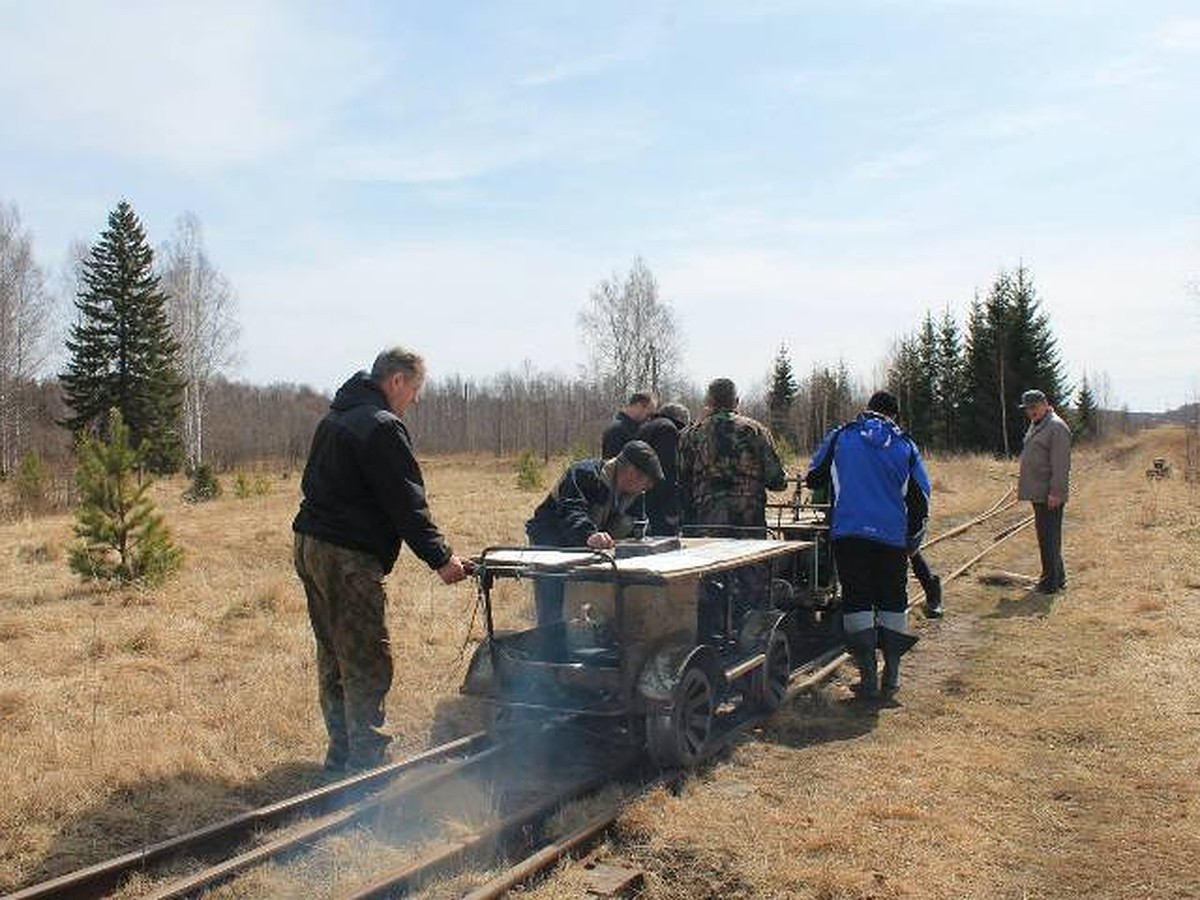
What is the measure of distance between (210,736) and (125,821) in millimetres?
1053

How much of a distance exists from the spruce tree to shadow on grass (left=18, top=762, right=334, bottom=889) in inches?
256

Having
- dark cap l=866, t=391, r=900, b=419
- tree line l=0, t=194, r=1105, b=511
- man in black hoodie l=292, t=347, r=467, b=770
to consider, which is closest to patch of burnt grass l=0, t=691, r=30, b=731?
man in black hoodie l=292, t=347, r=467, b=770

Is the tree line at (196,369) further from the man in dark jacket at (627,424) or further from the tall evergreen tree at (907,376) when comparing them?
the man in dark jacket at (627,424)

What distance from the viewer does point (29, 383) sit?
42.4m

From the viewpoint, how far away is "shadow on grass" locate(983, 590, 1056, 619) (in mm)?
9859

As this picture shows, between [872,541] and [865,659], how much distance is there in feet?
2.66

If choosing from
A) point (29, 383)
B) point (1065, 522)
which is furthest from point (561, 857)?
point (29, 383)

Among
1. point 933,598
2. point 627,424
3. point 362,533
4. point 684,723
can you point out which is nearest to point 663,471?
point 627,424

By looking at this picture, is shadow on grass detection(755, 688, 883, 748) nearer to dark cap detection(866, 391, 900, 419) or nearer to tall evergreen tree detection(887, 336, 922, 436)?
dark cap detection(866, 391, 900, 419)

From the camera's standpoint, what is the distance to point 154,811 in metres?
4.96

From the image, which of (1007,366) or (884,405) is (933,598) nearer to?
(884,405)

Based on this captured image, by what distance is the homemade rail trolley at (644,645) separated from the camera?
5277mm

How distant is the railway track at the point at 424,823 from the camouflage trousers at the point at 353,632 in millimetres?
230

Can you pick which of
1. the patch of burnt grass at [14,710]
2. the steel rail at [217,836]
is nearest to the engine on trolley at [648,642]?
the steel rail at [217,836]
